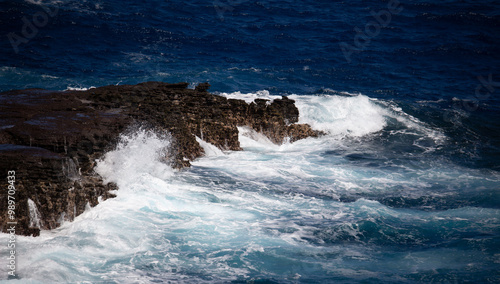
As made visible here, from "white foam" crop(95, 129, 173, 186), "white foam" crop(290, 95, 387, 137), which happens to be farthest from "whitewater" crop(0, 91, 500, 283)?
"white foam" crop(290, 95, 387, 137)

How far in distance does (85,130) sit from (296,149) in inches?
276

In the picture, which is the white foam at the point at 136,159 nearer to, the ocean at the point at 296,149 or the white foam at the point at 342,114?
the ocean at the point at 296,149

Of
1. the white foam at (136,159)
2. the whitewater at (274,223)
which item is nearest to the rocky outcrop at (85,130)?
the white foam at (136,159)

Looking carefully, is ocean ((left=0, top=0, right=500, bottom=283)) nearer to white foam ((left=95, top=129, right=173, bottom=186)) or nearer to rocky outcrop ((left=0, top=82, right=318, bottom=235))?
white foam ((left=95, top=129, right=173, bottom=186))

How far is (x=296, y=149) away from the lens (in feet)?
43.6

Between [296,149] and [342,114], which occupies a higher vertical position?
[342,114]

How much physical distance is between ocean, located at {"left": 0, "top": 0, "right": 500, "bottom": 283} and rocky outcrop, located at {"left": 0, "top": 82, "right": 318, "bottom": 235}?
350 millimetres

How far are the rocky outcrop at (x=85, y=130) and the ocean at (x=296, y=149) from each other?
350 mm

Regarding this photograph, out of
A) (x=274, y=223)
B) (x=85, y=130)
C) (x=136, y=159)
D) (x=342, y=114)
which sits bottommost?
(x=274, y=223)

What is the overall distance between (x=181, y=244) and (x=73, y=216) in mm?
1859

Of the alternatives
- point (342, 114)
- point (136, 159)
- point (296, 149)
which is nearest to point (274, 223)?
point (136, 159)

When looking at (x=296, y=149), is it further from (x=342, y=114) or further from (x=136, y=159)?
(x=136, y=159)

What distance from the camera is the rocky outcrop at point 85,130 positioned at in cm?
642

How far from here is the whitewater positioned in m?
5.84
